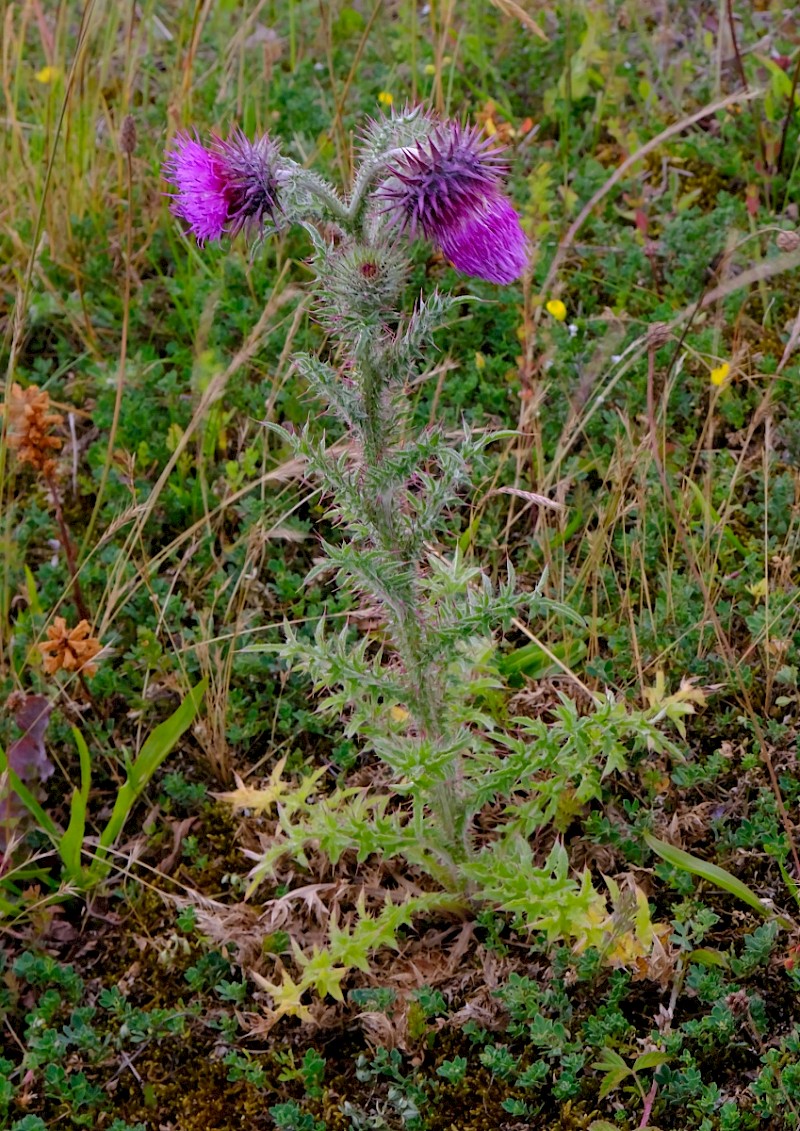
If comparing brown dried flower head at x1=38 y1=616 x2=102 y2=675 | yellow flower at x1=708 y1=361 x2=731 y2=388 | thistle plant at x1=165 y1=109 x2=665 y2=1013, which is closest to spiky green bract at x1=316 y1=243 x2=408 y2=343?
thistle plant at x1=165 y1=109 x2=665 y2=1013

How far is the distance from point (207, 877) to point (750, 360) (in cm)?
226

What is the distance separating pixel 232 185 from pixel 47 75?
3.11 m

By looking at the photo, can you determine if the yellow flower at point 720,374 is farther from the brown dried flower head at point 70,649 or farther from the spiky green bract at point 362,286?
the brown dried flower head at point 70,649

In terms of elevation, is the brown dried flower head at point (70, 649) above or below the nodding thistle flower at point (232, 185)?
below

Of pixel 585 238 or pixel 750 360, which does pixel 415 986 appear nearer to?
pixel 750 360

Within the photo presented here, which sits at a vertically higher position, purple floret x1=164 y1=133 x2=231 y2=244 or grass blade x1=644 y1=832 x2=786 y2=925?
purple floret x1=164 y1=133 x2=231 y2=244

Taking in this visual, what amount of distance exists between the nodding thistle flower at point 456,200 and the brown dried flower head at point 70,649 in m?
1.46

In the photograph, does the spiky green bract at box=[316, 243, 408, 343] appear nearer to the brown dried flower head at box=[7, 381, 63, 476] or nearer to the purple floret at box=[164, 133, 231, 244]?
the purple floret at box=[164, 133, 231, 244]

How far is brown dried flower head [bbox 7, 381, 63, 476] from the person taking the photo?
3.06 meters

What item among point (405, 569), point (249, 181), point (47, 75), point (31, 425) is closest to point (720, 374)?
point (405, 569)

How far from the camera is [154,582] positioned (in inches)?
133

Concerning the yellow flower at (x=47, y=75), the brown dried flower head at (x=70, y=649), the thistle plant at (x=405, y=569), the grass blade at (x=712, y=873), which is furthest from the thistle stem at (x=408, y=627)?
the yellow flower at (x=47, y=75)

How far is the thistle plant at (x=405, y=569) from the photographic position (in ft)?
6.32

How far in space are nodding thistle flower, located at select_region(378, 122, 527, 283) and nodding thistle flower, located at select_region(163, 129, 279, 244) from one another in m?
0.22
